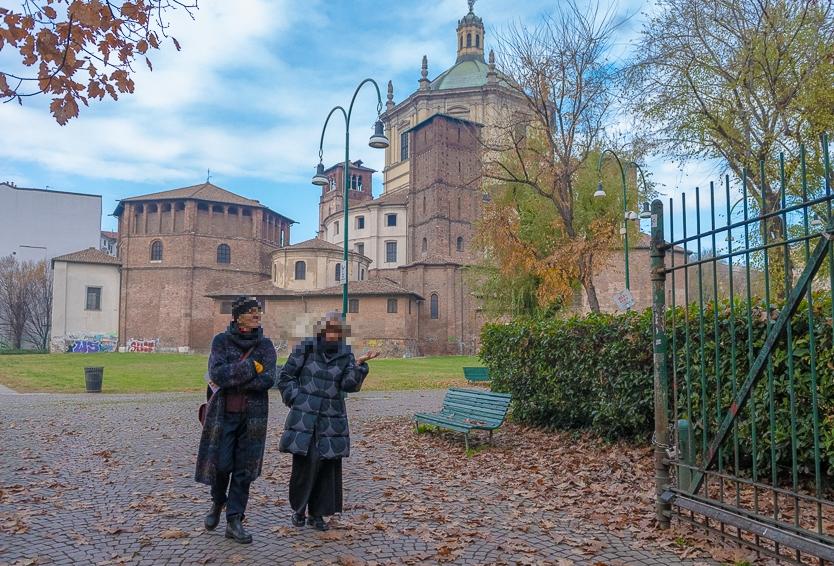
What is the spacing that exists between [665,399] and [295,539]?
3280mm

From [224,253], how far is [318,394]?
5999cm

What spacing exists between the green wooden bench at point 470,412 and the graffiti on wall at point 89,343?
53640 mm

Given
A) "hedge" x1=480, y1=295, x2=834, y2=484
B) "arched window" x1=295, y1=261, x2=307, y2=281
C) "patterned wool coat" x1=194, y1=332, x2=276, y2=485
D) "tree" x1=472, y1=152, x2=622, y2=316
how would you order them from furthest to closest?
"arched window" x1=295, y1=261, x2=307, y2=281 < "tree" x1=472, y1=152, x2=622, y2=316 < "hedge" x1=480, y1=295, x2=834, y2=484 < "patterned wool coat" x1=194, y1=332, x2=276, y2=485

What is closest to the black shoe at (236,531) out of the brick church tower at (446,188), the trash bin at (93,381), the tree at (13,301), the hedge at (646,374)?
the hedge at (646,374)

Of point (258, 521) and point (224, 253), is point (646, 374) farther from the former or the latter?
point (224, 253)

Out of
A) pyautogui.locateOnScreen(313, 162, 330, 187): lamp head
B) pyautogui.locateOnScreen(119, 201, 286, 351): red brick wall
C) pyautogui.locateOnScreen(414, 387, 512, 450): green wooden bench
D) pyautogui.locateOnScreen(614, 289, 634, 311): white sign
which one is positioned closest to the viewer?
pyautogui.locateOnScreen(414, 387, 512, 450): green wooden bench

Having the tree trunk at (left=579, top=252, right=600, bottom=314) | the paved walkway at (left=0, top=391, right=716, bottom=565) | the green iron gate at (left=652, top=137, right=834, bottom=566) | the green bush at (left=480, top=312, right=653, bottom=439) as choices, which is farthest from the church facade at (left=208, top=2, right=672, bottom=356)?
the green iron gate at (left=652, top=137, right=834, bottom=566)

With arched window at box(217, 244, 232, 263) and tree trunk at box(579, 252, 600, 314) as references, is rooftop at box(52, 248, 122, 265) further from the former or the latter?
tree trunk at box(579, 252, 600, 314)

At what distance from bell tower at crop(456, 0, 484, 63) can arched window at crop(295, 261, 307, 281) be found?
3326 cm

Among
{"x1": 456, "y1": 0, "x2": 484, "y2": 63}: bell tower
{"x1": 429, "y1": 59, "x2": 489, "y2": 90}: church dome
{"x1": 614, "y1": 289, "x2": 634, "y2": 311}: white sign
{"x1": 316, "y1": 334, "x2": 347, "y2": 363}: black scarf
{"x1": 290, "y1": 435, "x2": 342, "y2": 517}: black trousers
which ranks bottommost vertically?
{"x1": 290, "y1": 435, "x2": 342, "y2": 517}: black trousers

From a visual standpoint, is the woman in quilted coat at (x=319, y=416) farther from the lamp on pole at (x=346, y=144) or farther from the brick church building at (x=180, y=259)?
the brick church building at (x=180, y=259)

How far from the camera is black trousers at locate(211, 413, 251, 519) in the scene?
495 centimetres

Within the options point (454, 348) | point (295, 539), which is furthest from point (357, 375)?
point (454, 348)

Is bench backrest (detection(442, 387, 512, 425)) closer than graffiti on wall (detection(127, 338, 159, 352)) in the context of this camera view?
Yes
